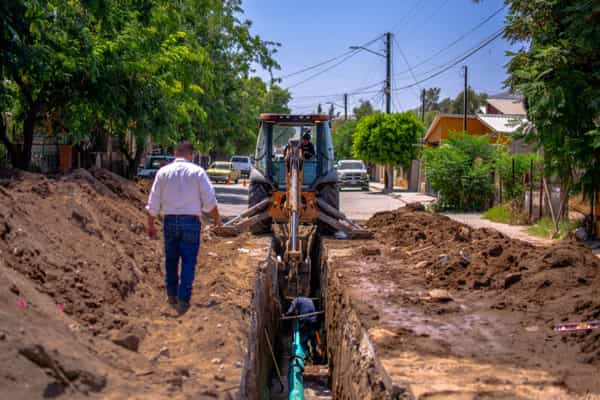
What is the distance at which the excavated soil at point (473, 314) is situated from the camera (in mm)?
5164

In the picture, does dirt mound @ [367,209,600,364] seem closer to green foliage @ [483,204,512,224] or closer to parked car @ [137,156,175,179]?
green foliage @ [483,204,512,224]

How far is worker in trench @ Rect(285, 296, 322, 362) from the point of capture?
10.8 meters

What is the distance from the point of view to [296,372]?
8742mm

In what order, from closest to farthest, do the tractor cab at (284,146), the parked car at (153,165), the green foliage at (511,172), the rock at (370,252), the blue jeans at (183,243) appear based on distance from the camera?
the blue jeans at (183,243) → the rock at (370,252) → the tractor cab at (284,146) → the green foliage at (511,172) → the parked car at (153,165)

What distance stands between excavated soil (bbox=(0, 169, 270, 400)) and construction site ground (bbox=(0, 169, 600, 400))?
0.06ft

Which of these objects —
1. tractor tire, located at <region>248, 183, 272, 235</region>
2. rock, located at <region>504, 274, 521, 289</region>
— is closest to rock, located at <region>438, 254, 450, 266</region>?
rock, located at <region>504, 274, 521, 289</region>

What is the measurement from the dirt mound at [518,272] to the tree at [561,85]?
9.74 feet

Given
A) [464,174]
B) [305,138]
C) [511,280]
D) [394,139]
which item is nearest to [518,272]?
[511,280]

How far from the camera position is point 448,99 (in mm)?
102500

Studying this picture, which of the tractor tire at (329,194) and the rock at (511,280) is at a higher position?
the tractor tire at (329,194)

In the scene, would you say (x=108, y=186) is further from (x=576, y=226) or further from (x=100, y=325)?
(x=576, y=226)

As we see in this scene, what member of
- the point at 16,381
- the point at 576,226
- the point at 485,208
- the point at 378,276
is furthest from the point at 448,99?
the point at 16,381

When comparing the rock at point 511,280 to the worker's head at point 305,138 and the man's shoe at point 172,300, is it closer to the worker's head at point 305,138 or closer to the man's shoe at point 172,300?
the man's shoe at point 172,300

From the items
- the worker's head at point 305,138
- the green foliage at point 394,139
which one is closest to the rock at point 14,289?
the worker's head at point 305,138
